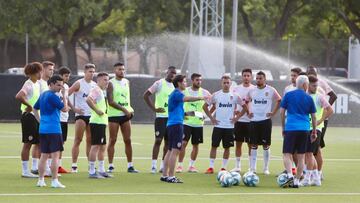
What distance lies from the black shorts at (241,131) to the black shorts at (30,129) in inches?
174

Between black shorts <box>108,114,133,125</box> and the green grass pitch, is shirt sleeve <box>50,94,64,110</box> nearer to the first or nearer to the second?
the green grass pitch

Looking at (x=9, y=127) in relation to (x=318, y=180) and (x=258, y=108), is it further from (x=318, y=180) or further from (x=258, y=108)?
(x=318, y=180)

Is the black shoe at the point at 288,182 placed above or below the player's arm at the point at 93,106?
below

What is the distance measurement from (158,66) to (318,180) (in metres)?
27.8

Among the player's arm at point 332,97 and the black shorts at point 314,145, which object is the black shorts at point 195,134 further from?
the black shorts at point 314,145

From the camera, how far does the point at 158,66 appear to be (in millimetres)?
45469

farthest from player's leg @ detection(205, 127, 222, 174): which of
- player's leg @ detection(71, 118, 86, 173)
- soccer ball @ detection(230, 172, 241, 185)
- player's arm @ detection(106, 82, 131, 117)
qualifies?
player's leg @ detection(71, 118, 86, 173)

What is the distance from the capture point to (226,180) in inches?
680

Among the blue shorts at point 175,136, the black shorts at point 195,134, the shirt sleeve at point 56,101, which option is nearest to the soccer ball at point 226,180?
the blue shorts at point 175,136

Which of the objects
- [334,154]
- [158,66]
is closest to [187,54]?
[158,66]

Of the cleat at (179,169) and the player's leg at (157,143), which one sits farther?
the cleat at (179,169)

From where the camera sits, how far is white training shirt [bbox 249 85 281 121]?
20047 millimetres

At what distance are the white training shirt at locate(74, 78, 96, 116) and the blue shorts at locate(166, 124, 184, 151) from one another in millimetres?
2529

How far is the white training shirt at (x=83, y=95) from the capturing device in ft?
65.6
